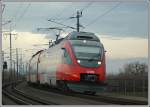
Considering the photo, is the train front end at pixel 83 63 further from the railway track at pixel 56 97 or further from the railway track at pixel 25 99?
the railway track at pixel 25 99

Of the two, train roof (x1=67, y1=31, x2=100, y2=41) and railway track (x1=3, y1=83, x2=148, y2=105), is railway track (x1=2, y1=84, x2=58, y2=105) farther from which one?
train roof (x1=67, y1=31, x2=100, y2=41)

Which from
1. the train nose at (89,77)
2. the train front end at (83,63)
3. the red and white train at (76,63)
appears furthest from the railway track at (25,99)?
the train nose at (89,77)

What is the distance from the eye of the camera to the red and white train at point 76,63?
16078mm

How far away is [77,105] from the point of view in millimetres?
13938

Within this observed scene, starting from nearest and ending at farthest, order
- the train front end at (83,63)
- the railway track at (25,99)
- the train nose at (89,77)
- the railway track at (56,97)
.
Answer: the railway track at (25,99) → the railway track at (56,97) → the train front end at (83,63) → the train nose at (89,77)

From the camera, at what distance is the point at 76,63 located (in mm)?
17125

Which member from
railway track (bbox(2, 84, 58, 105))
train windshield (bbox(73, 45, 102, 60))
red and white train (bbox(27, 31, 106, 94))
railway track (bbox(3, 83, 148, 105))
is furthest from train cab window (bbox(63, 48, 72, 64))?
railway track (bbox(2, 84, 58, 105))

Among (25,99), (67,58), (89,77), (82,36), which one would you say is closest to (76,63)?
(67,58)

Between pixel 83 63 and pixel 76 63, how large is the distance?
9.3 inches

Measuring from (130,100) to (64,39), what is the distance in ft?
9.67

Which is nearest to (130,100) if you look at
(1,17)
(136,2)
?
(136,2)

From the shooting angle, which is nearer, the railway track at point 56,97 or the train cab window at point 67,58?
the railway track at point 56,97

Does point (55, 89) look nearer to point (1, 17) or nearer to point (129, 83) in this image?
point (129, 83)

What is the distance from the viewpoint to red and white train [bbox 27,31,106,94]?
16078 millimetres
